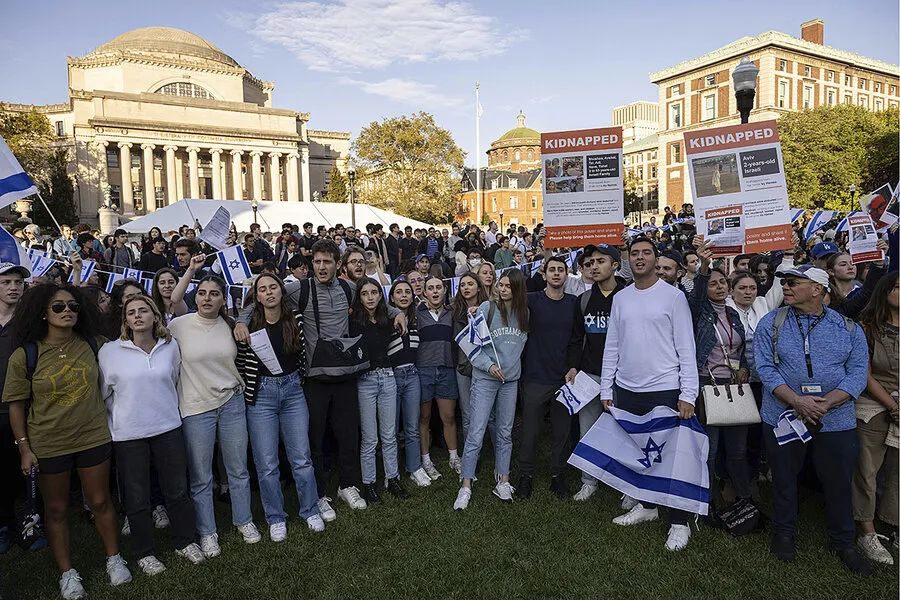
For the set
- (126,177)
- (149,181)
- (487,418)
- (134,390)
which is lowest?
(487,418)

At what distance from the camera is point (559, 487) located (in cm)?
591

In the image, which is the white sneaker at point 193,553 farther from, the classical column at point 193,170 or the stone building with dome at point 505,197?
the stone building with dome at point 505,197

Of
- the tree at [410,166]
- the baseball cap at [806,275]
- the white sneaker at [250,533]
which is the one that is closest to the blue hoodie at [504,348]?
the baseball cap at [806,275]

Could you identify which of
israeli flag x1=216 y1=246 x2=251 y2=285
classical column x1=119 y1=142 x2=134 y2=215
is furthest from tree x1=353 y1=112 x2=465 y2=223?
israeli flag x1=216 y1=246 x2=251 y2=285

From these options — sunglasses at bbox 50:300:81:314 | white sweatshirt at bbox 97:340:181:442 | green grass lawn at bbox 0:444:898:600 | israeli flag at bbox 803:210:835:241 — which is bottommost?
green grass lawn at bbox 0:444:898:600

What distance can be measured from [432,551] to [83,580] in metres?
2.59

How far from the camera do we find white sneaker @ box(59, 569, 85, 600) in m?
4.30

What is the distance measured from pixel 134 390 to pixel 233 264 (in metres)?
4.44

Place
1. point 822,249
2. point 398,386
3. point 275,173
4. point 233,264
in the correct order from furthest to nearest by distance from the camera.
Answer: point 275,173, point 233,264, point 822,249, point 398,386

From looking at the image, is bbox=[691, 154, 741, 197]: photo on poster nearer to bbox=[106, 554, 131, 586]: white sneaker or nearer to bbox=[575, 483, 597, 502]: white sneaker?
bbox=[575, 483, 597, 502]: white sneaker

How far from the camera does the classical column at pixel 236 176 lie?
75.0 meters

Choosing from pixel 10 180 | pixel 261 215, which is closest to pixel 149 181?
pixel 261 215

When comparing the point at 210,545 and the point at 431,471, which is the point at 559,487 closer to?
the point at 431,471

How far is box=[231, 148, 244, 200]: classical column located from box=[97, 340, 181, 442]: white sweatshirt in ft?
250
